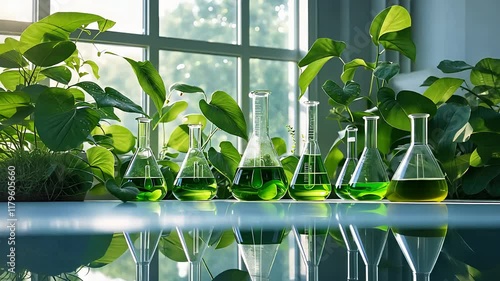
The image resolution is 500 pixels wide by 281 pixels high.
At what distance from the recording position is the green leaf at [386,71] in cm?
159

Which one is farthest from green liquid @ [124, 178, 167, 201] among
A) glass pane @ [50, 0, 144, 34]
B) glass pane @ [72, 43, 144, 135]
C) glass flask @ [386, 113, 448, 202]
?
glass pane @ [50, 0, 144, 34]

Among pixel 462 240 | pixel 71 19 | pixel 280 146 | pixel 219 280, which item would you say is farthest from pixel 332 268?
pixel 280 146

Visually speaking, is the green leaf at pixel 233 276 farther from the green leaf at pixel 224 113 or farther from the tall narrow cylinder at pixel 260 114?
the green leaf at pixel 224 113

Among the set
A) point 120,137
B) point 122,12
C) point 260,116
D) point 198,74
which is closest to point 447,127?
point 260,116

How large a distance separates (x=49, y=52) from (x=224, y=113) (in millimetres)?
381

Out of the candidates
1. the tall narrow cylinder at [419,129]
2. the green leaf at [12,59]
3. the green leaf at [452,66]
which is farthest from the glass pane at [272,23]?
the tall narrow cylinder at [419,129]

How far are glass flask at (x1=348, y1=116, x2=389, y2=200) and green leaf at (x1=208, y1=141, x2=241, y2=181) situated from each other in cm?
39

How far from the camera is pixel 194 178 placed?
126cm

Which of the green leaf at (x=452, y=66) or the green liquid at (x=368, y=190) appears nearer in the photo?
the green liquid at (x=368, y=190)

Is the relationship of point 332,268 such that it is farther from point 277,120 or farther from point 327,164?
point 277,120

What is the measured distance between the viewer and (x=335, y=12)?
8.55ft

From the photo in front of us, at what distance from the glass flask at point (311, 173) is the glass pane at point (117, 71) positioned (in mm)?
1198

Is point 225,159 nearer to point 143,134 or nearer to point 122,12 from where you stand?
point 143,134

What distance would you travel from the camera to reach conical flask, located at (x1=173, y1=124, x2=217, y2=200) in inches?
48.9
